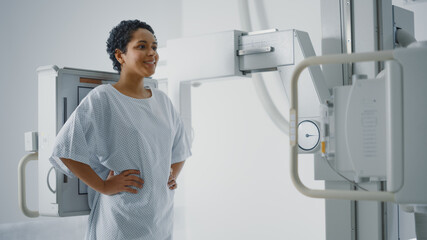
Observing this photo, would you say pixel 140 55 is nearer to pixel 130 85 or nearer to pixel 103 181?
pixel 130 85

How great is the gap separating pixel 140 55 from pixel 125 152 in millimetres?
363

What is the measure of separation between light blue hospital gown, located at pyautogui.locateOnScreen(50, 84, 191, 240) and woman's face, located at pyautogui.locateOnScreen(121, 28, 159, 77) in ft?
0.36

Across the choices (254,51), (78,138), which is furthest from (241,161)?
(78,138)

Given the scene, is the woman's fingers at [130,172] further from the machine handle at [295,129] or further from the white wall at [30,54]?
the white wall at [30,54]

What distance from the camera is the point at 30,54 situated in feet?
10.5

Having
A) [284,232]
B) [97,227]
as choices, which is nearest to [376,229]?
[97,227]

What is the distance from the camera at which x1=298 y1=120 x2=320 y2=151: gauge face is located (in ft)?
6.23

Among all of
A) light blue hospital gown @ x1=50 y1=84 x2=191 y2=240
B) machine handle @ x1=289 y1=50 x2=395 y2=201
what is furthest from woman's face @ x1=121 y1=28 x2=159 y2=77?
machine handle @ x1=289 y1=50 x2=395 y2=201

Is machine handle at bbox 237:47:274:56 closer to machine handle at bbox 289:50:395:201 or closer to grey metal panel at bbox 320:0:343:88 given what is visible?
grey metal panel at bbox 320:0:343:88

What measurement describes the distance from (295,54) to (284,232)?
69.6 inches

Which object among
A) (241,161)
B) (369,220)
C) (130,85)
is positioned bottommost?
(369,220)

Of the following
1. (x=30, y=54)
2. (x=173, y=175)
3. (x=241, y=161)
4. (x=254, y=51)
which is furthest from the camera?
(x=241, y=161)

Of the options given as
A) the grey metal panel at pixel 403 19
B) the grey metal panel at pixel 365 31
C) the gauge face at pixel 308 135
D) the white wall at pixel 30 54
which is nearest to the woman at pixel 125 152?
the gauge face at pixel 308 135

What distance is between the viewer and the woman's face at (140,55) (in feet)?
6.52
